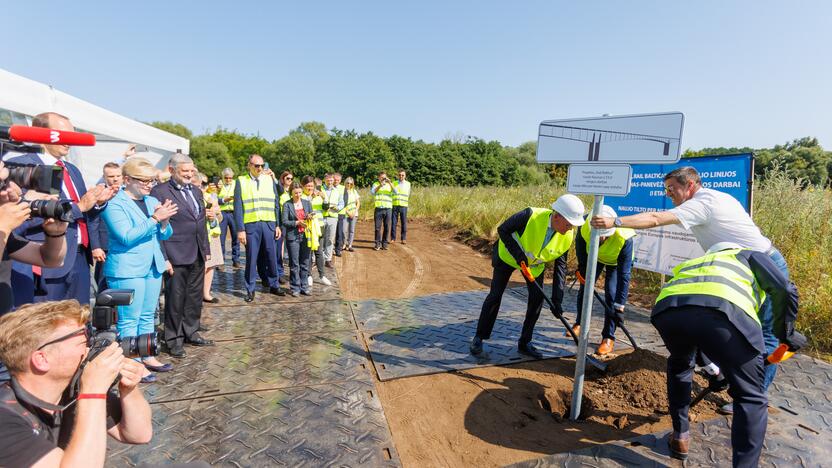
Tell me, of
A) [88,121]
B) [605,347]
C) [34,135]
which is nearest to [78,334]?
[34,135]

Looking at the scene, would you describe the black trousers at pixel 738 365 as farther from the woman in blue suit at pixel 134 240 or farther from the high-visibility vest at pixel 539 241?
the woman in blue suit at pixel 134 240

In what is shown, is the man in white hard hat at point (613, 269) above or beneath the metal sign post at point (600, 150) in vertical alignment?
beneath

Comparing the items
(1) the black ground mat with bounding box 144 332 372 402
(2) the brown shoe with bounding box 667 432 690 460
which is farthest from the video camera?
(2) the brown shoe with bounding box 667 432 690 460

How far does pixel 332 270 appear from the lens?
27.3 feet

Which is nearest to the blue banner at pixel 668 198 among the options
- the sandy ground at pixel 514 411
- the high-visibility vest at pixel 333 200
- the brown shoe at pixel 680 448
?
the sandy ground at pixel 514 411

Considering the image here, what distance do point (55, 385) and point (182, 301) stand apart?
3011mm

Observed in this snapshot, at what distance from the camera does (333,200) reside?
8680 millimetres

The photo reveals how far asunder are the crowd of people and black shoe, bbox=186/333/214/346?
0.04ft

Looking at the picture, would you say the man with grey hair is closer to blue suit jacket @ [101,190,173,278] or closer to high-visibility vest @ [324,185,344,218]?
high-visibility vest @ [324,185,344,218]

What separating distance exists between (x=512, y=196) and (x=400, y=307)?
27.5 feet

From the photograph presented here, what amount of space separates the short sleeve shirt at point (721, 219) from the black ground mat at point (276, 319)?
3.71m

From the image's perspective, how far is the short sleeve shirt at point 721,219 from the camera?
3172mm

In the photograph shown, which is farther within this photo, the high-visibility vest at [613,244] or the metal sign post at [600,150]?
the high-visibility vest at [613,244]

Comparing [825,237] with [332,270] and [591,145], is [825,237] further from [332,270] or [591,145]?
[332,270]
